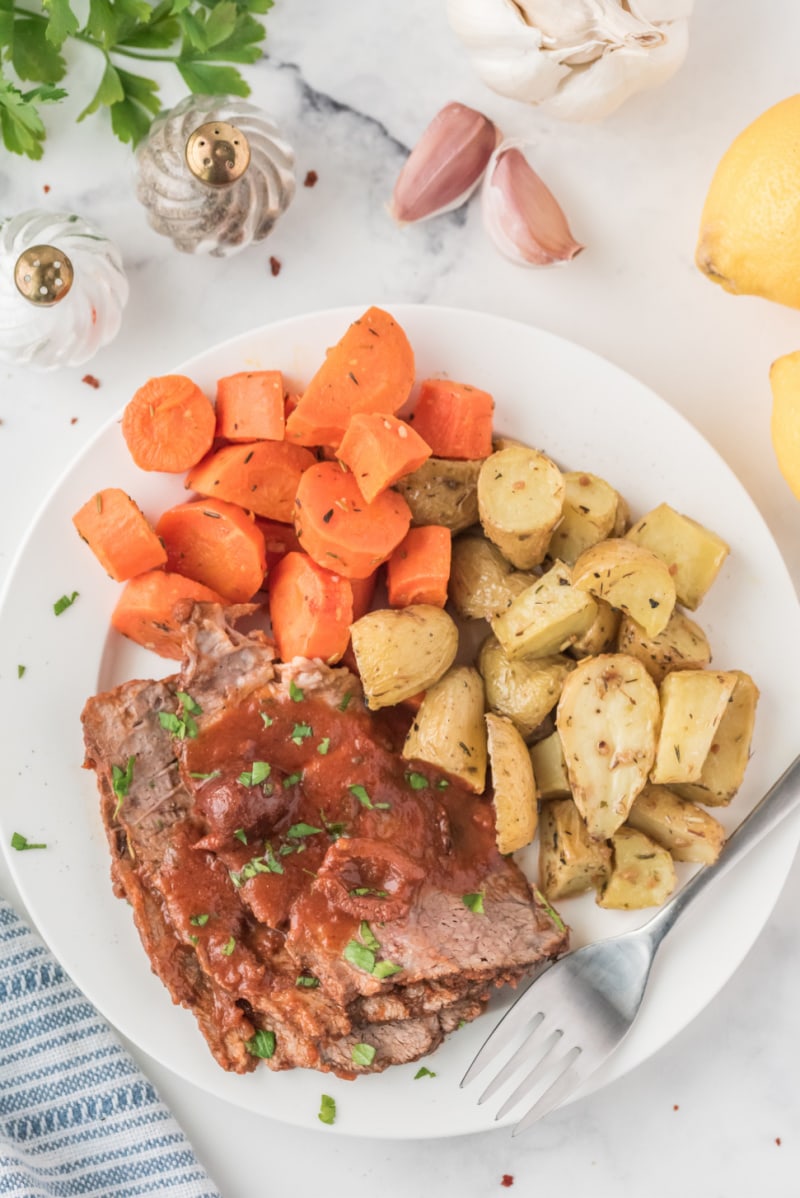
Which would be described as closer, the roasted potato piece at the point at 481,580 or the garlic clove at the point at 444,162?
the roasted potato piece at the point at 481,580

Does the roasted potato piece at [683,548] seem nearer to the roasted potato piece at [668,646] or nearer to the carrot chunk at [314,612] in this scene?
the roasted potato piece at [668,646]

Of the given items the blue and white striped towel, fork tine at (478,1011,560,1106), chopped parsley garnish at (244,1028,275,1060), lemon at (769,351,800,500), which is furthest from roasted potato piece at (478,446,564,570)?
the blue and white striped towel

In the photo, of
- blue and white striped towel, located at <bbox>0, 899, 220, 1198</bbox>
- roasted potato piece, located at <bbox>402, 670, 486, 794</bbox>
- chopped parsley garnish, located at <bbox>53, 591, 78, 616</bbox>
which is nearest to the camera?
roasted potato piece, located at <bbox>402, 670, 486, 794</bbox>

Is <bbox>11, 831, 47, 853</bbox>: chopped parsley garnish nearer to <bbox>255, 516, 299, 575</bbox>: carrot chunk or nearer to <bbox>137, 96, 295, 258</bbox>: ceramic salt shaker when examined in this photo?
<bbox>255, 516, 299, 575</bbox>: carrot chunk

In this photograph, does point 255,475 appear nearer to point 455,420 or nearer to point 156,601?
point 156,601

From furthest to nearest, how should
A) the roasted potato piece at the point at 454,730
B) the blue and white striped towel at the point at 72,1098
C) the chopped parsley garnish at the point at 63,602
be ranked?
the blue and white striped towel at the point at 72,1098 → the chopped parsley garnish at the point at 63,602 → the roasted potato piece at the point at 454,730

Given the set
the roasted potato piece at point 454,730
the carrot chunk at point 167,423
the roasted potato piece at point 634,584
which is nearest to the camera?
the roasted potato piece at point 634,584

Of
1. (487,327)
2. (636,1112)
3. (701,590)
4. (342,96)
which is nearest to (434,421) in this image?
(487,327)

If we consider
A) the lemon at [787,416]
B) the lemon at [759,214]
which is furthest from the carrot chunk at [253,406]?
the lemon at [787,416]
